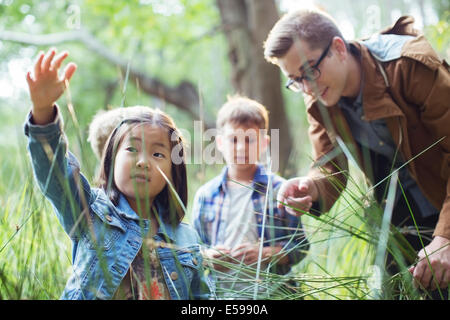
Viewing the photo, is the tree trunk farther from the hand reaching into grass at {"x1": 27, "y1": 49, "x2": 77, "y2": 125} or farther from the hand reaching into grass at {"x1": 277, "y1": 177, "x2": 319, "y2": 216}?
the hand reaching into grass at {"x1": 27, "y1": 49, "x2": 77, "y2": 125}

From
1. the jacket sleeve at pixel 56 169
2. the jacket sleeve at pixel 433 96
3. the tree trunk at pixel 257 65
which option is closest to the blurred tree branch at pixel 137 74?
the tree trunk at pixel 257 65

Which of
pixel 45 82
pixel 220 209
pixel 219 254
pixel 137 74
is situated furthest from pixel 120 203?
pixel 137 74

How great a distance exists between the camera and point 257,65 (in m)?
3.40

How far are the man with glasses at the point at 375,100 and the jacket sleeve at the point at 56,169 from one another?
0.60 metres

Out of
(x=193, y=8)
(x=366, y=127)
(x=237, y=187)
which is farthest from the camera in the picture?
(x=193, y=8)

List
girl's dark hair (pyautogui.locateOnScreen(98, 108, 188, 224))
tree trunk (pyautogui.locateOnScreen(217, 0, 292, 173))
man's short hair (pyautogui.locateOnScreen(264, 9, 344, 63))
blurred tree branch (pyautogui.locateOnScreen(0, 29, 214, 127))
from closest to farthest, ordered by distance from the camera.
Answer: girl's dark hair (pyautogui.locateOnScreen(98, 108, 188, 224)) → man's short hair (pyautogui.locateOnScreen(264, 9, 344, 63)) → tree trunk (pyautogui.locateOnScreen(217, 0, 292, 173)) → blurred tree branch (pyautogui.locateOnScreen(0, 29, 214, 127))

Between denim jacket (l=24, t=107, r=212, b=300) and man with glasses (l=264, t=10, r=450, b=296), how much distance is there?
15.0 inches

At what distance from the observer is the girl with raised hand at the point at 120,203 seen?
0.85 m

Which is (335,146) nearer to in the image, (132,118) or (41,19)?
(132,118)

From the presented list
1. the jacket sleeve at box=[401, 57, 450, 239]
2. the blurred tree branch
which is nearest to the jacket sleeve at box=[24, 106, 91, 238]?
the jacket sleeve at box=[401, 57, 450, 239]

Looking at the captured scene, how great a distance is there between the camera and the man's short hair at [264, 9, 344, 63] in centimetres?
137

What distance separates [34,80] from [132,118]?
0.84 ft

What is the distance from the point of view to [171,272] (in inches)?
39.5
